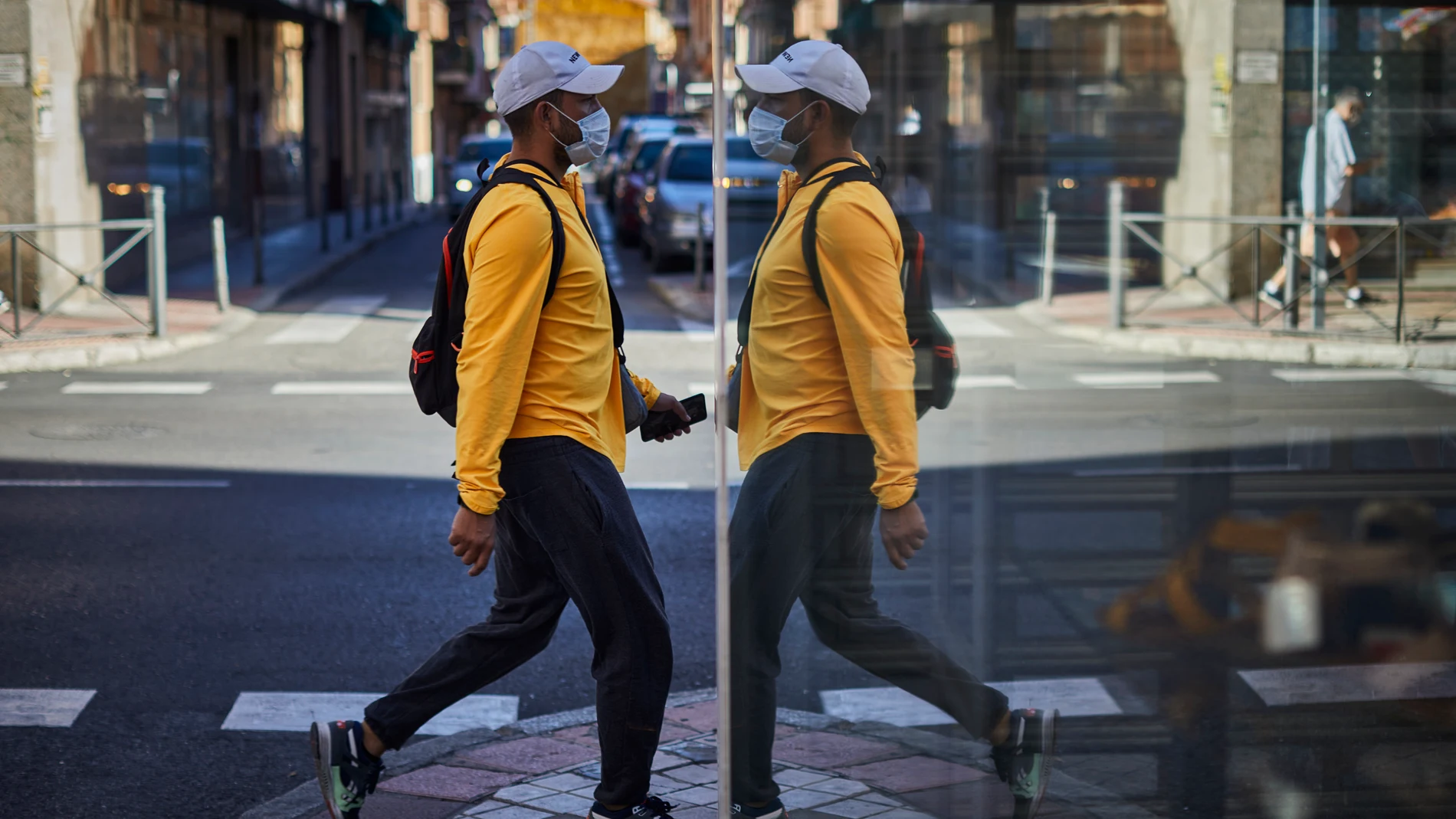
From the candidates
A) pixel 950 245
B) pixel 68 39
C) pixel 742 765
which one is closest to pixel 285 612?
pixel 742 765

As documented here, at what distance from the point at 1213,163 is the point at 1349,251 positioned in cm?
43

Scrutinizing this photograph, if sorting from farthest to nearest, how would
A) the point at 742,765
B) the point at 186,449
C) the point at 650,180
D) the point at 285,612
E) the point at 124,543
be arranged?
the point at 650,180, the point at 186,449, the point at 124,543, the point at 285,612, the point at 742,765

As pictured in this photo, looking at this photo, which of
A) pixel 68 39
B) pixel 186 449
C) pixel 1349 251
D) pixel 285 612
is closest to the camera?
pixel 1349 251

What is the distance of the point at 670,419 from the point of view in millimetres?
4078

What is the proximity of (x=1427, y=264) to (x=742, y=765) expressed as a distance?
6.63 feet

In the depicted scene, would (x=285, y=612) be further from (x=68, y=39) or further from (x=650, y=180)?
(x=650, y=180)

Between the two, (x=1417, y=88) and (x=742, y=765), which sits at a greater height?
(x=1417, y=88)

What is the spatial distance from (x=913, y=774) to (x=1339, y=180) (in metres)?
1.83

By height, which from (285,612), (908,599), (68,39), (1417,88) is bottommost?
(285,612)

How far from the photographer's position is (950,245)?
3.70 m

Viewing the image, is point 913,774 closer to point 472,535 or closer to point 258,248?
point 472,535

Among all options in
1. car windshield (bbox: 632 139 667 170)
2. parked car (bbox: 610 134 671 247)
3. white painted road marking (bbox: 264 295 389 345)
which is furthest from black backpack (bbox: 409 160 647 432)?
car windshield (bbox: 632 139 667 170)

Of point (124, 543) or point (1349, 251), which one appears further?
point (124, 543)

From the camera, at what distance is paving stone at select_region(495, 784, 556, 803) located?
13.3ft
